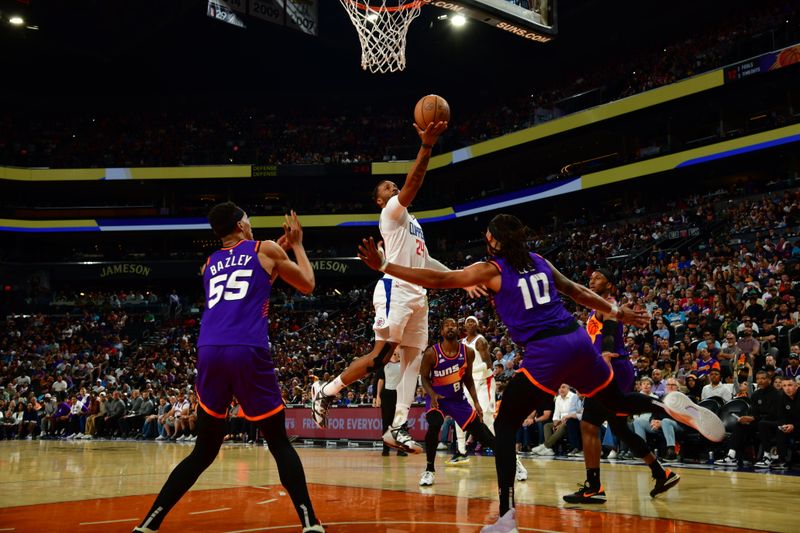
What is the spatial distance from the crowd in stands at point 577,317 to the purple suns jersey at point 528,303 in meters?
6.41

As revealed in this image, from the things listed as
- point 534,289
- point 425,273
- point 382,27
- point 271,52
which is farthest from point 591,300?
point 271,52

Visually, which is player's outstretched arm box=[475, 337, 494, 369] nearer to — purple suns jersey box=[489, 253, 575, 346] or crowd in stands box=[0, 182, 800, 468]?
crowd in stands box=[0, 182, 800, 468]

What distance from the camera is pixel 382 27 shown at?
1412 centimetres

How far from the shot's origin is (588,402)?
6848 millimetres

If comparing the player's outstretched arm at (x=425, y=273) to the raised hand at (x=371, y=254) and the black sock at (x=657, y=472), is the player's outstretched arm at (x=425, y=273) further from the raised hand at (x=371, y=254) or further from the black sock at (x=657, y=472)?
the black sock at (x=657, y=472)

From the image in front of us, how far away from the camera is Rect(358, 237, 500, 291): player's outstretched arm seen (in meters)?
4.64

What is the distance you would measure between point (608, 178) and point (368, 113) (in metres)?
16.8

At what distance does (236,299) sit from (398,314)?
2175 millimetres

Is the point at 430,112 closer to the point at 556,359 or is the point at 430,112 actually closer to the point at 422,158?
the point at 422,158

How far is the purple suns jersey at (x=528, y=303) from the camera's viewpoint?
15.9 feet

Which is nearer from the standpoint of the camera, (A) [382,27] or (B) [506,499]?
(B) [506,499]

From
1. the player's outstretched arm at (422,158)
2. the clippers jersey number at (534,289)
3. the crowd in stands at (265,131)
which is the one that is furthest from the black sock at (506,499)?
the crowd in stands at (265,131)

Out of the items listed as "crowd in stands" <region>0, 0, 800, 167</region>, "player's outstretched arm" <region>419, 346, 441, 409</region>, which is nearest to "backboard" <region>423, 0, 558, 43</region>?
"player's outstretched arm" <region>419, 346, 441, 409</region>

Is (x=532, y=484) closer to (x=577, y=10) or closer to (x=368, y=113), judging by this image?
(x=577, y=10)
